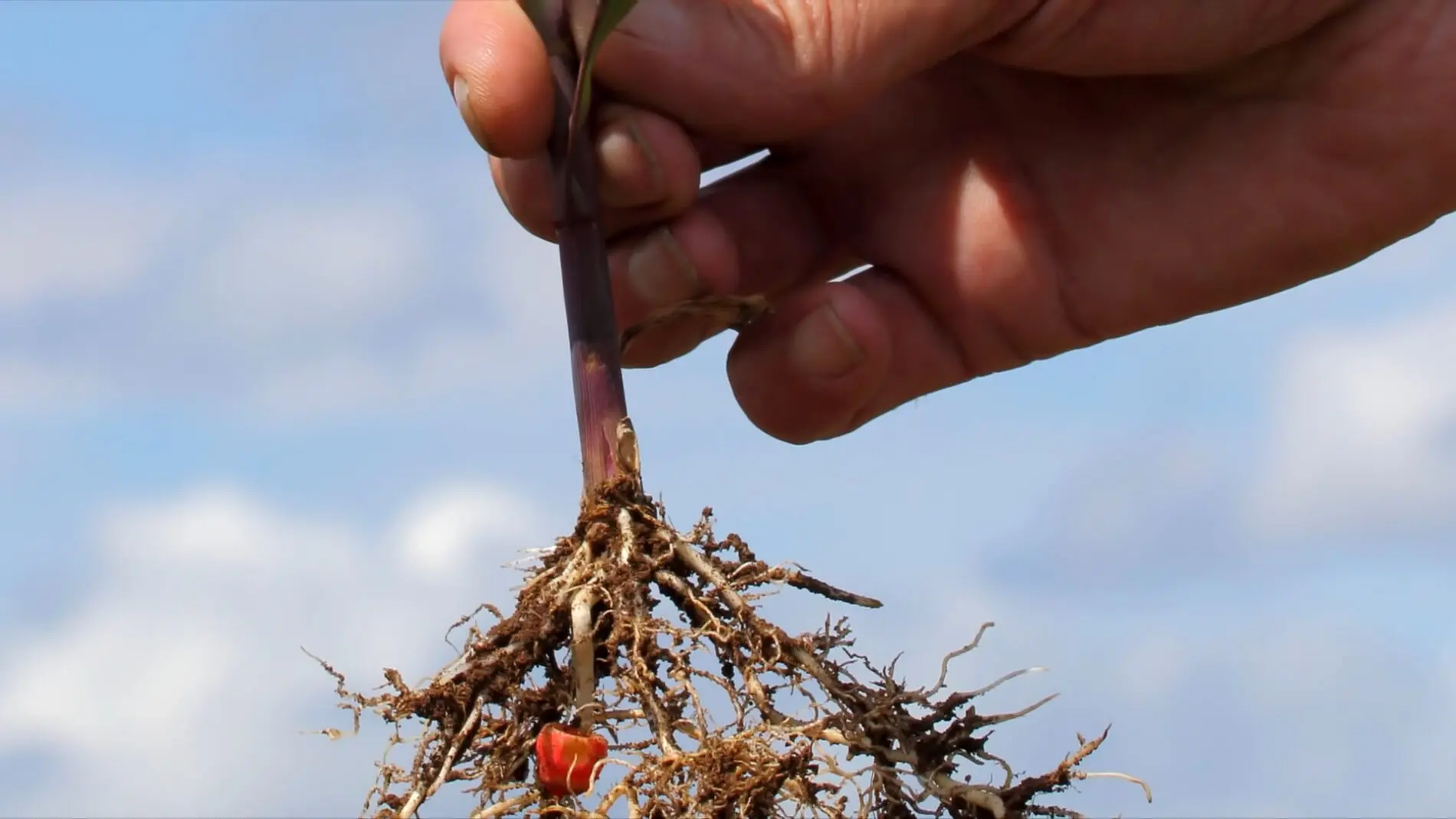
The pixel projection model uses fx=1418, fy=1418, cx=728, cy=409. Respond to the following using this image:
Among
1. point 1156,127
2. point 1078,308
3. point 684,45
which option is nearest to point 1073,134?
point 1156,127

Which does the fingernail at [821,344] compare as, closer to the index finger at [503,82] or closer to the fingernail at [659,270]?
the fingernail at [659,270]

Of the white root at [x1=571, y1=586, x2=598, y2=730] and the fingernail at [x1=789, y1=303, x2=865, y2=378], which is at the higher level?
the fingernail at [x1=789, y1=303, x2=865, y2=378]

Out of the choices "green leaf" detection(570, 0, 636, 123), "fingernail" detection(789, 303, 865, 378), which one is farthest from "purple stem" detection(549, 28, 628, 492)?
"fingernail" detection(789, 303, 865, 378)

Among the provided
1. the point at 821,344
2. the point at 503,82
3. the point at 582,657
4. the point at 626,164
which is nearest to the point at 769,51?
the point at 626,164

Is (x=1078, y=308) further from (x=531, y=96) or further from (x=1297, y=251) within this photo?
(x=531, y=96)

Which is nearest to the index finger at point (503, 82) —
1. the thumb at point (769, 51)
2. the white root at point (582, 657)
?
the thumb at point (769, 51)

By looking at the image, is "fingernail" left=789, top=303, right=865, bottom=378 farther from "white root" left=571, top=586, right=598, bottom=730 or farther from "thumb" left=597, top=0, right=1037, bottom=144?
"white root" left=571, top=586, right=598, bottom=730

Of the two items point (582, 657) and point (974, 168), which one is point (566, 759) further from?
point (974, 168)
